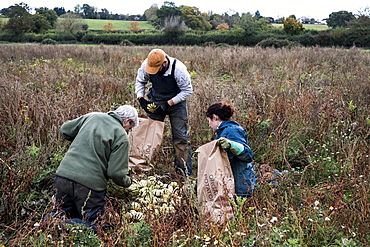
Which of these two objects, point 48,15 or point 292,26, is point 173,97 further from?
point 48,15

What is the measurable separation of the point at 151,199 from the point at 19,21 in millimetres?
36389

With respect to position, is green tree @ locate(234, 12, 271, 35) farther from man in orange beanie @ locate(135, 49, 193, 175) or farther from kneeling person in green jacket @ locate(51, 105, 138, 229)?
kneeling person in green jacket @ locate(51, 105, 138, 229)

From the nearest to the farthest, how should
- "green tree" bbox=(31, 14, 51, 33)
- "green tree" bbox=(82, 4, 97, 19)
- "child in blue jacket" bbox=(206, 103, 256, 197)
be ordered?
"child in blue jacket" bbox=(206, 103, 256, 197) < "green tree" bbox=(31, 14, 51, 33) < "green tree" bbox=(82, 4, 97, 19)

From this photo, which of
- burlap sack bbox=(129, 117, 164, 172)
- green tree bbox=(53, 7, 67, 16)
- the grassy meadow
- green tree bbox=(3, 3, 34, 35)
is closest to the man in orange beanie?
burlap sack bbox=(129, 117, 164, 172)

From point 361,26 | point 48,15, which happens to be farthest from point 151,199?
point 48,15

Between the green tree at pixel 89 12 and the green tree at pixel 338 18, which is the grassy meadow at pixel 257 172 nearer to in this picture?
the green tree at pixel 338 18

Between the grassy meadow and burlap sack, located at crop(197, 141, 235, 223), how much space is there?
15 centimetres

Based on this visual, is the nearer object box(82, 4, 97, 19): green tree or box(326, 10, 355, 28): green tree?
box(326, 10, 355, 28): green tree

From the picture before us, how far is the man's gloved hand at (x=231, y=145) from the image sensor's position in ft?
10.8

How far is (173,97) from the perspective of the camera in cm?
451

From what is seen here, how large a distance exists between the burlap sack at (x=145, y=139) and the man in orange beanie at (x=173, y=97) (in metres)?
0.14

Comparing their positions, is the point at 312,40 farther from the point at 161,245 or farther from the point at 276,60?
the point at 161,245

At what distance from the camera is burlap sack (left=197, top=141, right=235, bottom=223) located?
10.8ft

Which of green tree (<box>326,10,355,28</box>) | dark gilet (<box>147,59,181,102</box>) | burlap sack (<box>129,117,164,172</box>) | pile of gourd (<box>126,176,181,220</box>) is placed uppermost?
green tree (<box>326,10,355,28</box>)
